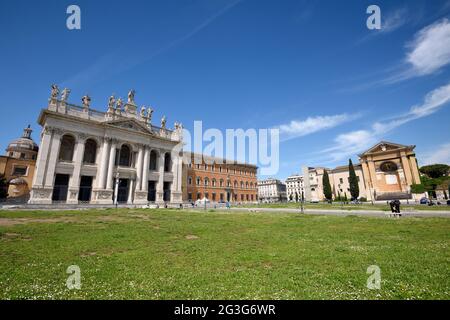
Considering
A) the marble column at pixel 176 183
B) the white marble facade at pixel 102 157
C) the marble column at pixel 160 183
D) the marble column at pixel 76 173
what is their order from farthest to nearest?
1. the marble column at pixel 176 183
2. the marble column at pixel 160 183
3. the marble column at pixel 76 173
4. the white marble facade at pixel 102 157

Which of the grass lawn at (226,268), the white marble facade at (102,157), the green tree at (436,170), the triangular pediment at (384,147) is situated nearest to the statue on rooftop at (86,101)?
the white marble facade at (102,157)

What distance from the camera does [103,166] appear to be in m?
41.2

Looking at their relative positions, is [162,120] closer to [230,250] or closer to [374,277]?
[230,250]

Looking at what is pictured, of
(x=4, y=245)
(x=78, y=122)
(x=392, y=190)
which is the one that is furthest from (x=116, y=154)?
(x=392, y=190)

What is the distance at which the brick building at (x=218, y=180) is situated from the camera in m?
64.2

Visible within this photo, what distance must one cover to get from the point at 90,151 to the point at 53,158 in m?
7.72

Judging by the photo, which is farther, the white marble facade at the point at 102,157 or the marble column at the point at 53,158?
the white marble facade at the point at 102,157

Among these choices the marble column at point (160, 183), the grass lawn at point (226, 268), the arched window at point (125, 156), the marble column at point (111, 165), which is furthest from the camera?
the marble column at point (160, 183)

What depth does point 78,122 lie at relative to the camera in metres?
40.1

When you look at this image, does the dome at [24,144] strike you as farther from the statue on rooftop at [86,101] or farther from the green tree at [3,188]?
the statue on rooftop at [86,101]

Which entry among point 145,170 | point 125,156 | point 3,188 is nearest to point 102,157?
point 125,156

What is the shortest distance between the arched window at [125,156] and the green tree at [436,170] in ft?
299

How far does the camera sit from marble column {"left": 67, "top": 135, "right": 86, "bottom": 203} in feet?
123
